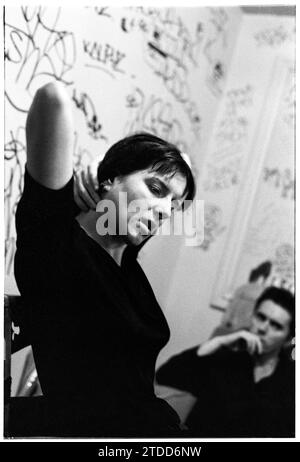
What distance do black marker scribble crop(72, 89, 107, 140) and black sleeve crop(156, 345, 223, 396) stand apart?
1.80 feet

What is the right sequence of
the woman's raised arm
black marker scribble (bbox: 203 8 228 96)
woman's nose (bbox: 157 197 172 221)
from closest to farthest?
1. the woman's raised arm
2. woman's nose (bbox: 157 197 172 221)
3. black marker scribble (bbox: 203 8 228 96)

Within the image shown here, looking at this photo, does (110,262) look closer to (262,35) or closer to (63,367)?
(63,367)

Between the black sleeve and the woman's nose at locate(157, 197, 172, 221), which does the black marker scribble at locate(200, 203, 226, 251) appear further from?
the black sleeve

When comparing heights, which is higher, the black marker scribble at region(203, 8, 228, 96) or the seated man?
the black marker scribble at region(203, 8, 228, 96)

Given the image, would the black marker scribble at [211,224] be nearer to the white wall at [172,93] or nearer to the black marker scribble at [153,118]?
the white wall at [172,93]

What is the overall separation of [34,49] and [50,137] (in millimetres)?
205

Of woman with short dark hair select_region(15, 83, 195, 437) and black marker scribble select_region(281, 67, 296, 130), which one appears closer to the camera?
woman with short dark hair select_region(15, 83, 195, 437)

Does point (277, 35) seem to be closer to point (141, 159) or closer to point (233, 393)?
point (141, 159)

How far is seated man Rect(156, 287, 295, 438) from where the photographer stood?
1.48m

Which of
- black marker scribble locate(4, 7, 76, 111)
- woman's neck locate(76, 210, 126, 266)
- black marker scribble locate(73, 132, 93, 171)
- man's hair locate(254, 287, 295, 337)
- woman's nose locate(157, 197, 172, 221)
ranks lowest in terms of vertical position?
man's hair locate(254, 287, 295, 337)

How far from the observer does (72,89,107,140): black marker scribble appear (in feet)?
4.73

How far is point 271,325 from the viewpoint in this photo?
4.91ft

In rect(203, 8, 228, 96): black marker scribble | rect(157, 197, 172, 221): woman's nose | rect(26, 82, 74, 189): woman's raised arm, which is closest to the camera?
rect(26, 82, 74, 189): woman's raised arm

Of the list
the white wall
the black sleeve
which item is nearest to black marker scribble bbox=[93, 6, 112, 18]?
the white wall
